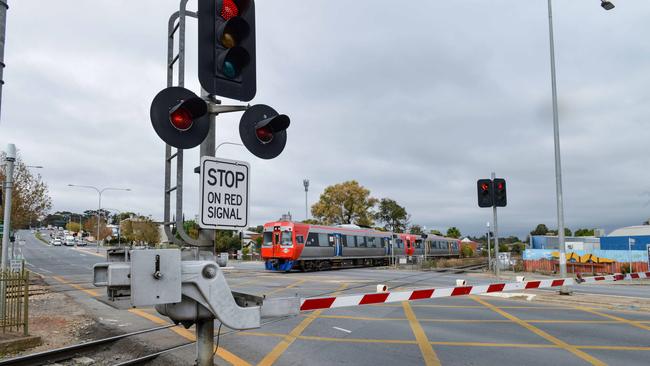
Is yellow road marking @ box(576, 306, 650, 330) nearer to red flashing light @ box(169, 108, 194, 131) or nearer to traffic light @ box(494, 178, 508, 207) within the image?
traffic light @ box(494, 178, 508, 207)

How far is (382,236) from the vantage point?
3797 centimetres

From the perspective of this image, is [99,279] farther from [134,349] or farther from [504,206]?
[504,206]

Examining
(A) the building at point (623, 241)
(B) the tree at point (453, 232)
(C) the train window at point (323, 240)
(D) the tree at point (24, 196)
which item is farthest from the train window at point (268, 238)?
(B) the tree at point (453, 232)

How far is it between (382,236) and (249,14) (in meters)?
34.8

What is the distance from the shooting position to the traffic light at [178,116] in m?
3.58

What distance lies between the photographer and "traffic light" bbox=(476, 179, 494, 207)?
1584 centimetres

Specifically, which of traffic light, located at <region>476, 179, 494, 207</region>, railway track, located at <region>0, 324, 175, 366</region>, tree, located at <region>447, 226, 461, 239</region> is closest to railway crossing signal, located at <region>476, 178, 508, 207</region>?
traffic light, located at <region>476, 179, 494, 207</region>

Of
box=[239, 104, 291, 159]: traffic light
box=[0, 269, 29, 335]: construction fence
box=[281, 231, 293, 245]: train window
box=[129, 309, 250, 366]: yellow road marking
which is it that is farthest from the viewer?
box=[281, 231, 293, 245]: train window

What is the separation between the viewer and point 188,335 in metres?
7.94

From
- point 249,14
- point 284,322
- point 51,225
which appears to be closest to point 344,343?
point 284,322

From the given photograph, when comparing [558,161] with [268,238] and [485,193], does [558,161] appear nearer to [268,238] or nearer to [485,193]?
[485,193]

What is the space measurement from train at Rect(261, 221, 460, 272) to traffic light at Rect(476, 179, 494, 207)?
44.5ft

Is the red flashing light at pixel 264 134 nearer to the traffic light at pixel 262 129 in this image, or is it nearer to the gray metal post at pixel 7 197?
the traffic light at pixel 262 129

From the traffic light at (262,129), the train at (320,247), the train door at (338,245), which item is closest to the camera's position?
the traffic light at (262,129)
